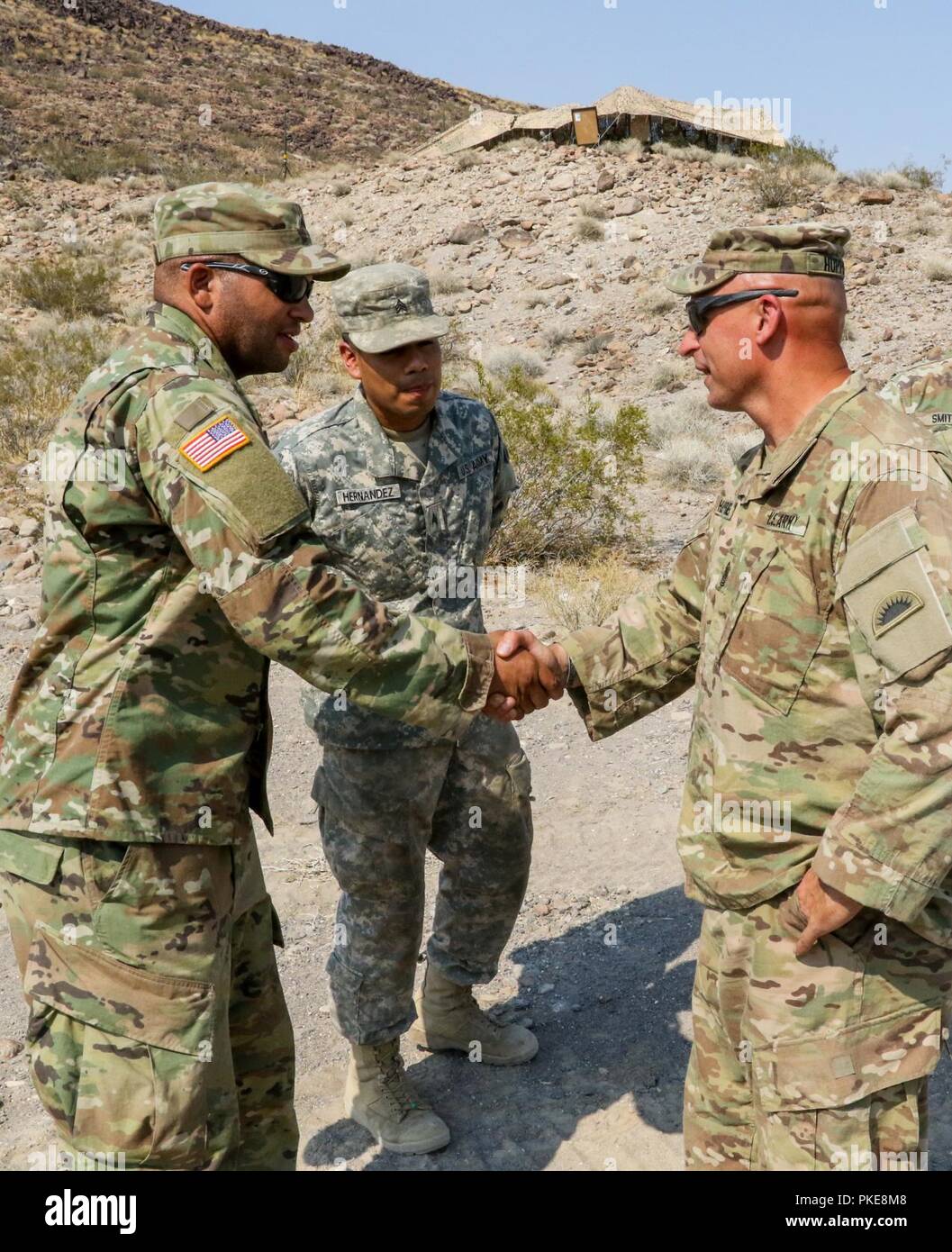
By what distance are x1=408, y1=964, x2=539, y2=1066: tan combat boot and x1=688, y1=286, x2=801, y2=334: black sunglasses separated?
7.80 feet

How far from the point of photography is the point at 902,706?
2.11 metres

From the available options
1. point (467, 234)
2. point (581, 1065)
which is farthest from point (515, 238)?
point (581, 1065)

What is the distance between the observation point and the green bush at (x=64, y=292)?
60.4 feet

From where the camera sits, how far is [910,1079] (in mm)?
2264

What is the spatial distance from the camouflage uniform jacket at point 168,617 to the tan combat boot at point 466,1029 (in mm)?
1662

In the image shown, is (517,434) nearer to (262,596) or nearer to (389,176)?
(262,596)

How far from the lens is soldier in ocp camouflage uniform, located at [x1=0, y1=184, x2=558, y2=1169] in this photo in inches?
89.2

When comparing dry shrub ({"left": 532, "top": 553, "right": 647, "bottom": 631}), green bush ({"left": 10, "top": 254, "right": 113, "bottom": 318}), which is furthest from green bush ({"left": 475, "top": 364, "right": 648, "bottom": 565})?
green bush ({"left": 10, "top": 254, "right": 113, "bottom": 318})

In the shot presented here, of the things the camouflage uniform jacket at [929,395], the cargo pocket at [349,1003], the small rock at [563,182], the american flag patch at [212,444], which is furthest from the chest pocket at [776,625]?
the small rock at [563,182]

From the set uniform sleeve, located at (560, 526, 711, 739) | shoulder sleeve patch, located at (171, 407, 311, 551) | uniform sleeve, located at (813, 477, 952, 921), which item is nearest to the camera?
uniform sleeve, located at (813, 477, 952, 921)

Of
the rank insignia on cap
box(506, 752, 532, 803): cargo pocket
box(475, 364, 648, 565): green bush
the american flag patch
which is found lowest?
box(506, 752, 532, 803): cargo pocket

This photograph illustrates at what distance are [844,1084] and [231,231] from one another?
7.07ft

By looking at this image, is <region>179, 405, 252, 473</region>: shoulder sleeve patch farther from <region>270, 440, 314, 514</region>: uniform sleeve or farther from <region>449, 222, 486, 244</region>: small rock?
<region>449, 222, 486, 244</region>: small rock

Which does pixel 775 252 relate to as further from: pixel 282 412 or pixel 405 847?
pixel 282 412
